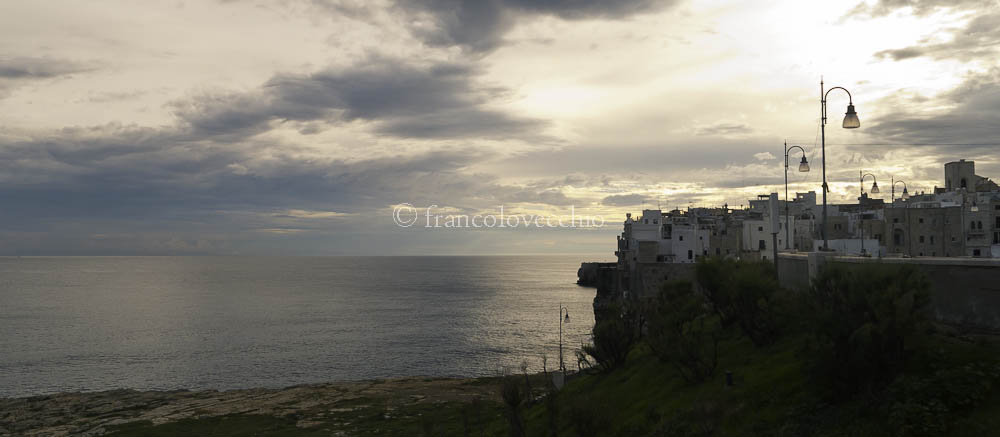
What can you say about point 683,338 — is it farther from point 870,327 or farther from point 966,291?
point 870,327

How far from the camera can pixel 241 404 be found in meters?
52.1

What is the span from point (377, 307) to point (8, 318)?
64050 mm

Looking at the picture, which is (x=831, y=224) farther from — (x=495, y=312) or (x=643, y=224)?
(x=495, y=312)

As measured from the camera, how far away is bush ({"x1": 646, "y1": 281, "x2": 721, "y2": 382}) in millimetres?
29391

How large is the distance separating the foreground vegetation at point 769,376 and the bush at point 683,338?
0.30ft

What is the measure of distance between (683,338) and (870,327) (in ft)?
38.4

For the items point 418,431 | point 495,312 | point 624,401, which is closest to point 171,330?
point 495,312

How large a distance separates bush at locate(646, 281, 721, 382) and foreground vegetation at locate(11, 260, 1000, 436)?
92mm

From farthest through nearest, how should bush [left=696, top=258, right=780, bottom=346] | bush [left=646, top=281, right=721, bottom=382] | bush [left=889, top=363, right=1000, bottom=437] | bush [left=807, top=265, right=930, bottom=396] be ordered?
1. bush [left=696, top=258, right=780, bottom=346]
2. bush [left=646, top=281, right=721, bottom=382]
3. bush [left=807, top=265, right=930, bottom=396]
4. bush [left=889, top=363, right=1000, bottom=437]

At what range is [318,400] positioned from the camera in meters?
52.7

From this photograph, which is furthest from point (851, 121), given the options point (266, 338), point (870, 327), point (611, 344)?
point (266, 338)

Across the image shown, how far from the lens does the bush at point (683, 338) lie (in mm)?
29391

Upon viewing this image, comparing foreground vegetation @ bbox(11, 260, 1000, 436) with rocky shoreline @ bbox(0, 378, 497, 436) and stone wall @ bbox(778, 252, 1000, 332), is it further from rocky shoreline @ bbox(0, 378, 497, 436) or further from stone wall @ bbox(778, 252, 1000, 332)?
rocky shoreline @ bbox(0, 378, 497, 436)

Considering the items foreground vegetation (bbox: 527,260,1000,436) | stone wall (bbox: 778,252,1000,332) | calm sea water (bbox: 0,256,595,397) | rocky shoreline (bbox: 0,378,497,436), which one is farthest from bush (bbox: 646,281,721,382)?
calm sea water (bbox: 0,256,595,397)
